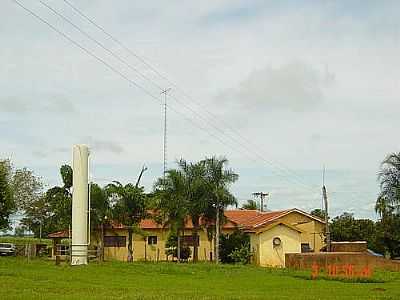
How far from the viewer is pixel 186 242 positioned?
6719cm

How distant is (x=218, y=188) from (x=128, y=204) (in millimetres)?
9222

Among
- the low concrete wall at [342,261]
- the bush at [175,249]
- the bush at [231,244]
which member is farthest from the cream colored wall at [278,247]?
the low concrete wall at [342,261]

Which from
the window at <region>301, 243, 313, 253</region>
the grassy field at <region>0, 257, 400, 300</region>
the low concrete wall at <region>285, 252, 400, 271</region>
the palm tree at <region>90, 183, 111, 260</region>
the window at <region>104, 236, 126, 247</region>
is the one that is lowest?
the grassy field at <region>0, 257, 400, 300</region>

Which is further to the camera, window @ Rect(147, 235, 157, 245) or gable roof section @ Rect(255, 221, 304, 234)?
window @ Rect(147, 235, 157, 245)

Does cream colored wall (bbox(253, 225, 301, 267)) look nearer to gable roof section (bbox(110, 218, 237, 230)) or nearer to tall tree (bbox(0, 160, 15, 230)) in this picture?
gable roof section (bbox(110, 218, 237, 230))

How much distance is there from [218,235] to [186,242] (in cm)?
870

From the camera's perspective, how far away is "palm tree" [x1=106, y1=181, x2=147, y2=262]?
6234cm

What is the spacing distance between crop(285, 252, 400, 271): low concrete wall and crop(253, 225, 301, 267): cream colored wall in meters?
8.04

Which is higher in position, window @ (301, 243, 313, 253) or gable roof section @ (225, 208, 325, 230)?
gable roof section @ (225, 208, 325, 230)

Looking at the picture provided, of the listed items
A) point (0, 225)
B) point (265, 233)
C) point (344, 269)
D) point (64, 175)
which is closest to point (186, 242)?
point (265, 233)

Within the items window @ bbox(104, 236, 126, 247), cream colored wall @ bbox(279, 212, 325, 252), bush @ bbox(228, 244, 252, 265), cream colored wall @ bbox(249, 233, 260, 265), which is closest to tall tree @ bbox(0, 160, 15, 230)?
window @ bbox(104, 236, 126, 247)

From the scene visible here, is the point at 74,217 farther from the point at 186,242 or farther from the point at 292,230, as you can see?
the point at 292,230

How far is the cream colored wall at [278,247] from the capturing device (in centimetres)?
6272

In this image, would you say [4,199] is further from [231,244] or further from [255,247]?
[255,247]
